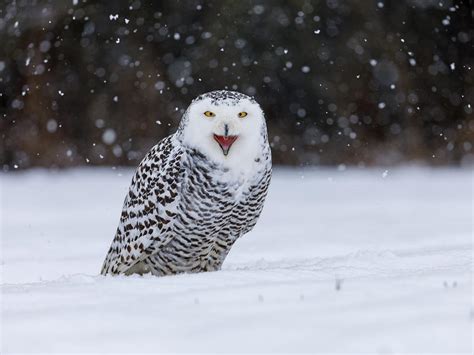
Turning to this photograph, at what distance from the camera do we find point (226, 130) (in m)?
4.96

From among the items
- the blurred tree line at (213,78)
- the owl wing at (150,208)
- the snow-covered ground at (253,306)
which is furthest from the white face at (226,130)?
the blurred tree line at (213,78)

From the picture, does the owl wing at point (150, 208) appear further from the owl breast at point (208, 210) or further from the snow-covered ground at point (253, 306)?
the snow-covered ground at point (253, 306)

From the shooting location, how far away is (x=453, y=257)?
18.2ft

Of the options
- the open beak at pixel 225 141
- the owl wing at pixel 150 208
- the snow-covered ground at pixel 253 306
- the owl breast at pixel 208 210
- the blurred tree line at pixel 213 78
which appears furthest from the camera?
the blurred tree line at pixel 213 78

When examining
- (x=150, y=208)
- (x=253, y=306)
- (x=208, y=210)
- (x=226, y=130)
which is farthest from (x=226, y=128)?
(x=253, y=306)

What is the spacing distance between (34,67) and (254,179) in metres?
10.9

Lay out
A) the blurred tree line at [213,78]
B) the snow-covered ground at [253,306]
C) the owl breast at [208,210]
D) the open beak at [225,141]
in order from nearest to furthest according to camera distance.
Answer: the snow-covered ground at [253,306], the open beak at [225,141], the owl breast at [208,210], the blurred tree line at [213,78]

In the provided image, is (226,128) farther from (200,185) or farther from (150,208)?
(150,208)

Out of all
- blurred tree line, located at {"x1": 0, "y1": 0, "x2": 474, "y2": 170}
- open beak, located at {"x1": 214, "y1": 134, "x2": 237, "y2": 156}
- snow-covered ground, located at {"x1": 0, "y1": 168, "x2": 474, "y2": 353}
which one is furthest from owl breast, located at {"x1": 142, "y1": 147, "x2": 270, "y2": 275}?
blurred tree line, located at {"x1": 0, "y1": 0, "x2": 474, "y2": 170}

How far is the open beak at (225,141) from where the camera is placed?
16.4 feet

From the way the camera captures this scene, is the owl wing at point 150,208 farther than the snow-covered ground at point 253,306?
Yes

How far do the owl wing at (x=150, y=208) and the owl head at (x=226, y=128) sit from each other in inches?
7.3

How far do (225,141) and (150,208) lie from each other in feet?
2.13

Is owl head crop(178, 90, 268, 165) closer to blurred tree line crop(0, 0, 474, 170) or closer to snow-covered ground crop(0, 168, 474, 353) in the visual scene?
snow-covered ground crop(0, 168, 474, 353)
